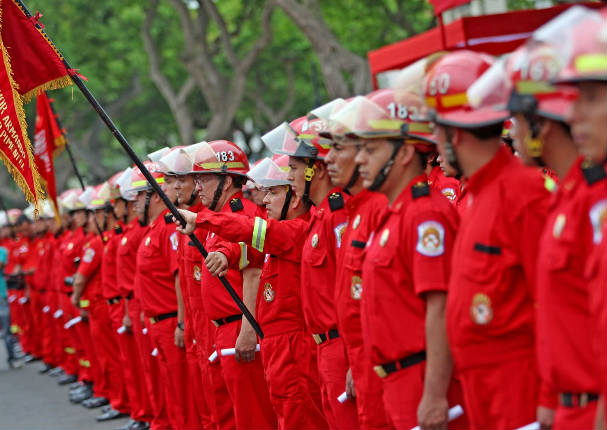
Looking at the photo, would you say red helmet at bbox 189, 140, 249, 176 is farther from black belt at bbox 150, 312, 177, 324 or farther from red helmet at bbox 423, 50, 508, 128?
red helmet at bbox 423, 50, 508, 128

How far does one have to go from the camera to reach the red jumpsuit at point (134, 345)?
1104cm

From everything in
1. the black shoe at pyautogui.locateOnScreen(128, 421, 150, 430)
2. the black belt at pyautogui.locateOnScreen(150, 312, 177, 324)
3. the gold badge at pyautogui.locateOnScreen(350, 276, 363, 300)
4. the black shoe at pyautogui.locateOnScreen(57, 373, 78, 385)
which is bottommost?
the black shoe at pyautogui.locateOnScreen(57, 373, 78, 385)

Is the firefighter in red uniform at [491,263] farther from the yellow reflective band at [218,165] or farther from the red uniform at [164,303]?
the red uniform at [164,303]

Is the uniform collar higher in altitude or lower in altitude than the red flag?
higher

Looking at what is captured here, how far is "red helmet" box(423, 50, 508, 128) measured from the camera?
411 centimetres

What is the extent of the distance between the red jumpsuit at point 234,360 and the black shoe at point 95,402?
5800mm

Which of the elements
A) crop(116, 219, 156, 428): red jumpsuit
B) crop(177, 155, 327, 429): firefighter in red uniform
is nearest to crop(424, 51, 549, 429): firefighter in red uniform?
crop(177, 155, 327, 429): firefighter in red uniform

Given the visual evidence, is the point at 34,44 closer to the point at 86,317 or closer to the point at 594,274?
the point at 594,274

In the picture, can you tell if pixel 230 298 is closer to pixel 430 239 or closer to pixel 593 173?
pixel 430 239

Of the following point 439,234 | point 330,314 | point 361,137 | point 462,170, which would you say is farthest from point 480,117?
point 330,314

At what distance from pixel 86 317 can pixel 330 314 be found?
856cm

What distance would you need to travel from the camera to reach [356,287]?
5391 millimetres

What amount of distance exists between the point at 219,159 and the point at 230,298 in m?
1.26

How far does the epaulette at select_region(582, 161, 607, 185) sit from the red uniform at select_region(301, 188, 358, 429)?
9.60 feet
